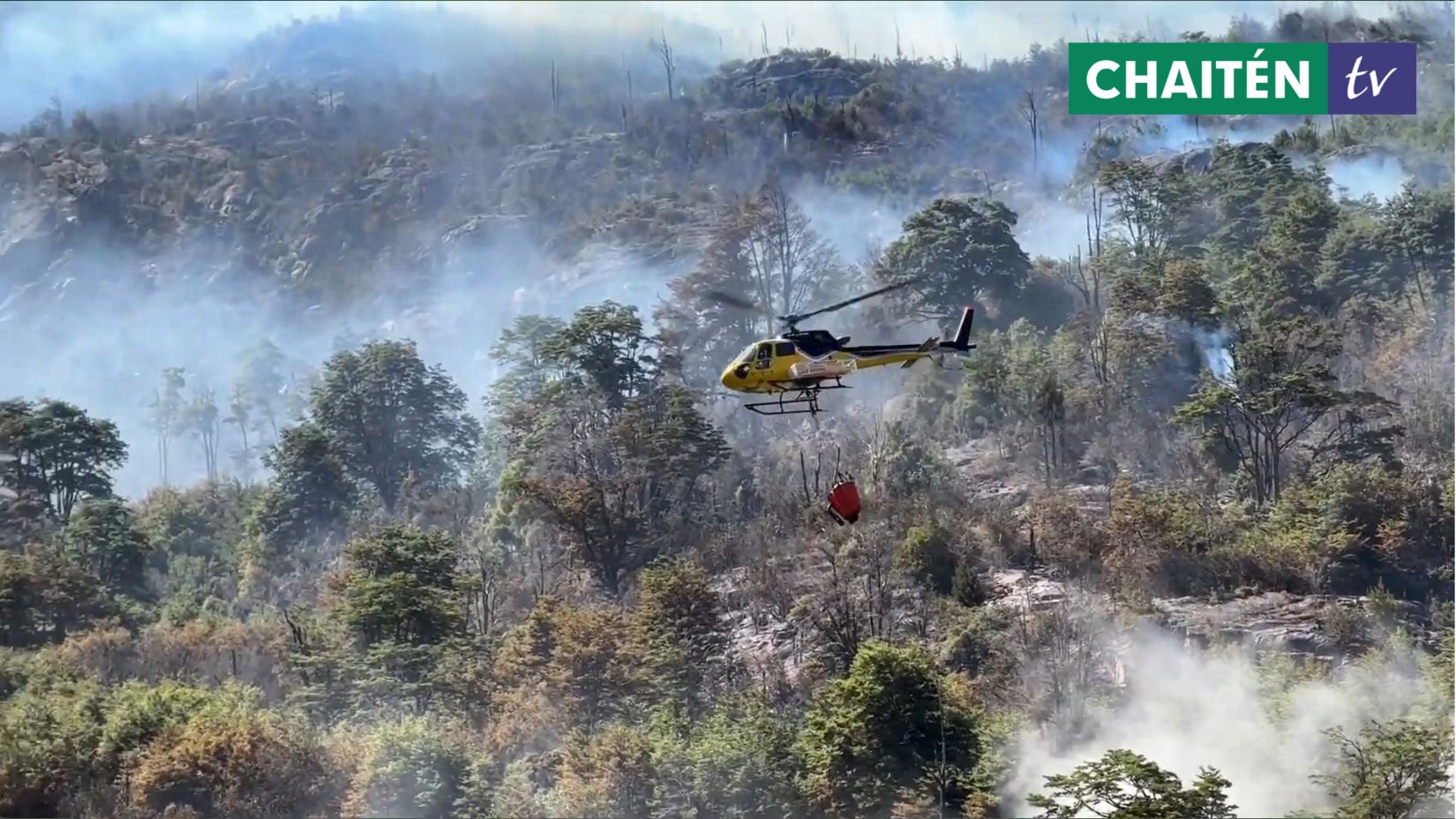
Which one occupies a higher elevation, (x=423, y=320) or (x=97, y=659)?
(x=423, y=320)

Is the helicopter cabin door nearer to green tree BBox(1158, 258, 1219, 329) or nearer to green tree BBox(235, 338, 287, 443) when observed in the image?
green tree BBox(1158, 258, 1219, 329)

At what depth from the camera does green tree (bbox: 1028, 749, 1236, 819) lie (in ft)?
132

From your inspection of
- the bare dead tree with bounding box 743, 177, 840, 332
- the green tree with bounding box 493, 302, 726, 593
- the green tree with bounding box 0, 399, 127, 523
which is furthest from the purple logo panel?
the green tree with bounding box 0, 399, 127, 523

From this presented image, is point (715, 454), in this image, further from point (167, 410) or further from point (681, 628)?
point (167, 410)

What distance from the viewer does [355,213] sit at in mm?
93688

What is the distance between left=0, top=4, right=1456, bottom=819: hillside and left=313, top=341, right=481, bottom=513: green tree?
21 centimetres

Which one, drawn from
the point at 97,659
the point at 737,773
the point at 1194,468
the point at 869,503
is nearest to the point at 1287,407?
the point at 1194,468

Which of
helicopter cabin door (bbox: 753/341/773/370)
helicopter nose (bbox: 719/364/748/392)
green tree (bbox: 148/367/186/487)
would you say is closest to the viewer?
helicopter cabin door (bbox: 753/341/773/370)

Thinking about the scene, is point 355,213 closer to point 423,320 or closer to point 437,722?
point 423,320

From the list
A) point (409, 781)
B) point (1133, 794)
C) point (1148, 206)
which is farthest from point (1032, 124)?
point (1133, 794)

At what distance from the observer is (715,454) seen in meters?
65.2

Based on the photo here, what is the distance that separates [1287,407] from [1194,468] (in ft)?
12.3

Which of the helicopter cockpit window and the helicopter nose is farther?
the helicopter nose

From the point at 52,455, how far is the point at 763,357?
44.2m
